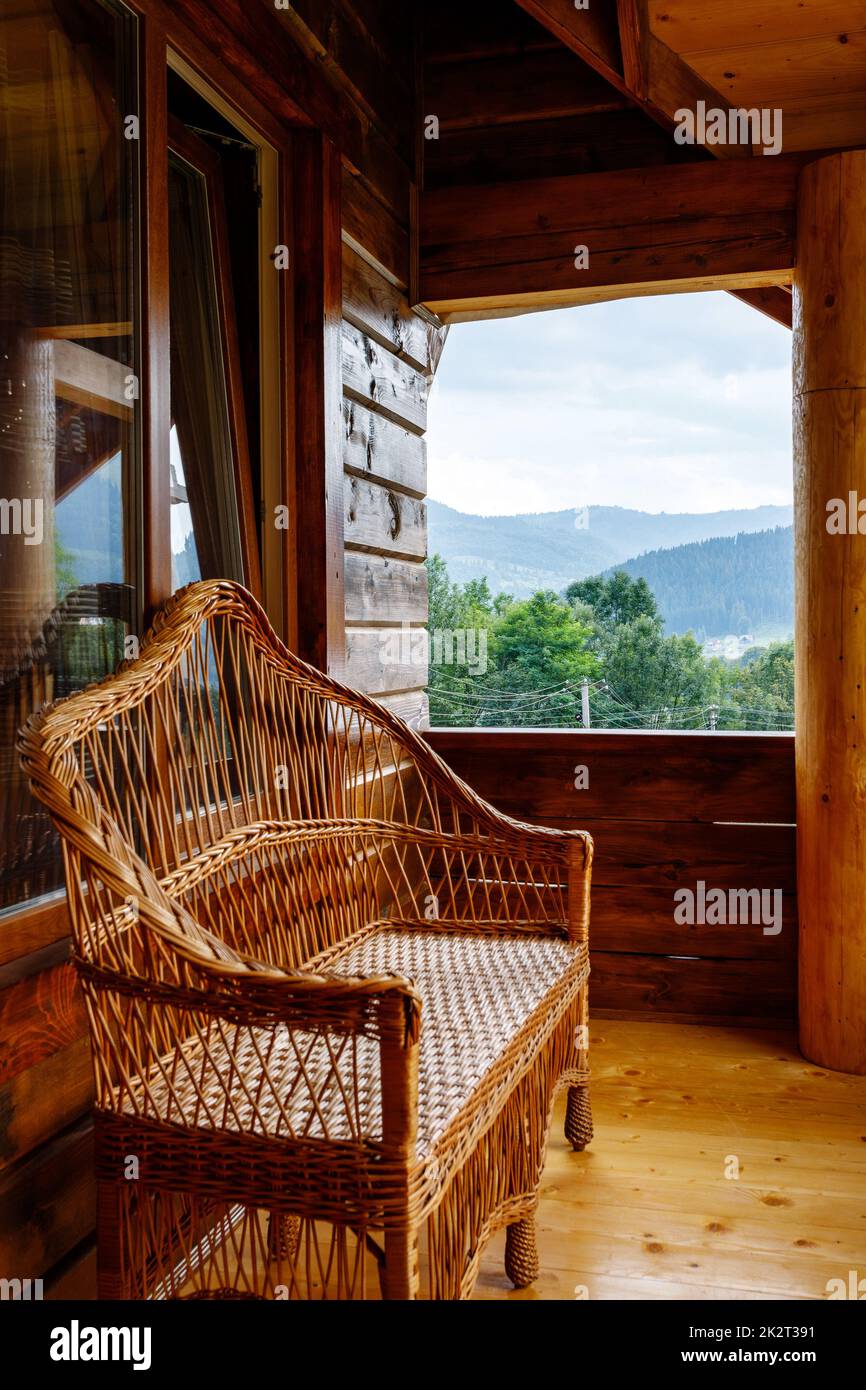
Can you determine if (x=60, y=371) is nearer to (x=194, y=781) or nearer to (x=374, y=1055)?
(x=194, y=781)

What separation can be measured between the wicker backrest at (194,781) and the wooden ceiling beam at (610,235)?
146 cm

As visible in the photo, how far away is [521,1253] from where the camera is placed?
1.75 meters

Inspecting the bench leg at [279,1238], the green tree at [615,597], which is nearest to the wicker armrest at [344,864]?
the bench leg at [279,1238]

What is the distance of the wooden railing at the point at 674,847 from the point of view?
307 centimetres

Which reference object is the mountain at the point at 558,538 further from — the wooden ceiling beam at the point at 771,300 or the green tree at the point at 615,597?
the wooden ceiling beam at the point at 771,300

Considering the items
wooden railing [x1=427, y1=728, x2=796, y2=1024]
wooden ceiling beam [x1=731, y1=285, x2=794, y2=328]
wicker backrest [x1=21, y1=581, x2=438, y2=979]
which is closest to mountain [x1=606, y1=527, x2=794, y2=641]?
wooden ceiling beam [x1=731, y1=285, x2=794, y2=328]

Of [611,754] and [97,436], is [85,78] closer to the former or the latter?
[97,436]

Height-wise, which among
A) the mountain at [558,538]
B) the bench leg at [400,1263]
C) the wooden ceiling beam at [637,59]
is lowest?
the bench leg at [400,1263]

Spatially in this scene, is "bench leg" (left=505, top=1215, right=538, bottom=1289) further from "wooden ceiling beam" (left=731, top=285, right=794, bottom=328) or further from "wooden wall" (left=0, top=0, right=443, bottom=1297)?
"wooden ceiling beam" (left=731, top=285, right=794, bottom=328)

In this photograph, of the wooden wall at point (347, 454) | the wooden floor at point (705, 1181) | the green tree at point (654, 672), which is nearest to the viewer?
the wooden wall at point (347, 454)

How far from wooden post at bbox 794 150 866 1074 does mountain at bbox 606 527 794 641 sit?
14.2ft

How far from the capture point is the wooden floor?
1.79 m

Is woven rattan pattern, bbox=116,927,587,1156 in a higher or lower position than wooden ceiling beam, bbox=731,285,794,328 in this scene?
lower
